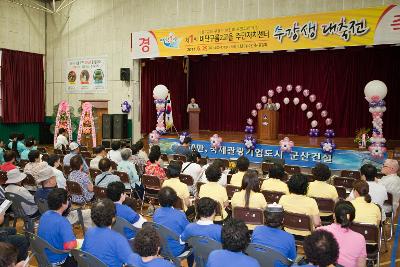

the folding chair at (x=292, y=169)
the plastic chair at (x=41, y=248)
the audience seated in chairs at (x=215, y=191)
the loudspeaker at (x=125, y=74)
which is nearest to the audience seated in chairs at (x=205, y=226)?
the plastic chair at (x=41, y=248)

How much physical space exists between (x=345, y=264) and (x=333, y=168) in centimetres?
776

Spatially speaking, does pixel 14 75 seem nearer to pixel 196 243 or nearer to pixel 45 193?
pixel 45 193

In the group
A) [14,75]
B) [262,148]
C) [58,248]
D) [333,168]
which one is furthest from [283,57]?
[58,248]

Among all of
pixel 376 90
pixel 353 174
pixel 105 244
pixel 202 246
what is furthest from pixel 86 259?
pixel 376 90

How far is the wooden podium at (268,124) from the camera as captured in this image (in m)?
12.1

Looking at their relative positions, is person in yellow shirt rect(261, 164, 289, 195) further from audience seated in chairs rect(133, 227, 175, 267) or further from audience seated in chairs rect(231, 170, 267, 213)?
audience seated in chairs rect(133, 227, 175, 267)

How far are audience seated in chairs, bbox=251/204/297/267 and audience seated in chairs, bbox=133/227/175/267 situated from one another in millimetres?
983

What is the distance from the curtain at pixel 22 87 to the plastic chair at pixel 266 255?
14.8 metres

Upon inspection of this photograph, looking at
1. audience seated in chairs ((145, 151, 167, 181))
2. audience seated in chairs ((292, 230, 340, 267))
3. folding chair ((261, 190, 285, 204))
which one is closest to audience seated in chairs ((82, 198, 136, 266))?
audience seated in chairs ((292, 230, 340, 267))

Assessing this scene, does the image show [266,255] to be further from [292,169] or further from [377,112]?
[377,112]

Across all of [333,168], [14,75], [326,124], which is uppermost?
[14,75]

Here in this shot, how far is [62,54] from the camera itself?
16.7 meters

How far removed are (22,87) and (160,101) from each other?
21.4ft

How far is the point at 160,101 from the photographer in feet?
43.8
